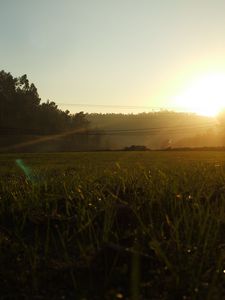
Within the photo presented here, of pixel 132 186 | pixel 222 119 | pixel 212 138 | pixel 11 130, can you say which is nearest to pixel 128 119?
pixel 222 119

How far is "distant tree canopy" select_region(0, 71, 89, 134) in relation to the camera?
286 feet

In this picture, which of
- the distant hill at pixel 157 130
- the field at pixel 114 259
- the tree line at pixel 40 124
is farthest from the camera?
the distant hill at pixel 157 130

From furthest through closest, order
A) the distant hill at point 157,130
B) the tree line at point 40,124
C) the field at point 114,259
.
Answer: the distant hill at point 157,130 < the tree line at point 40,124 < the field at point 114,259

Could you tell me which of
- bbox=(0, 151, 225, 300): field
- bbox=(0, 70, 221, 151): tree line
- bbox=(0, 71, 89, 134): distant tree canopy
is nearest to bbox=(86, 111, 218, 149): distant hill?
bbox=(0, 70, 221, 151): tree line

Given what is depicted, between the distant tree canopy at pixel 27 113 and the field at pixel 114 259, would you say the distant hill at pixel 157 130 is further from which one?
the field at pixel 114 259

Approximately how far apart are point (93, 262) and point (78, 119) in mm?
102220

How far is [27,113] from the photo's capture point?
89500mm

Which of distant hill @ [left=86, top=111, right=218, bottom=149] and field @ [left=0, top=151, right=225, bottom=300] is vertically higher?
distant hill @ [left=86, top=111, right=218, bottom=149]

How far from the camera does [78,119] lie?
104125 mm

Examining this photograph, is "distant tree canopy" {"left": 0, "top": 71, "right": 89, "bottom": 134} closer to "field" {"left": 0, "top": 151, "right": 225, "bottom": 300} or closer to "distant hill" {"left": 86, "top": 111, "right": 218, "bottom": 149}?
"distant hill" {"left": 86, "top": 111, "right": 218, "bottom": 149}

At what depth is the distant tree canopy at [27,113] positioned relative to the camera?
87188 millimetres

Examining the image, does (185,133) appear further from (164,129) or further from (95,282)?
(95,282)

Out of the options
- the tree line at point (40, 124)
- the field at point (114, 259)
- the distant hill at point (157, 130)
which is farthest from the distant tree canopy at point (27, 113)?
the field at point (114, 259)

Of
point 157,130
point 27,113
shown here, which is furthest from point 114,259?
point 157,130
